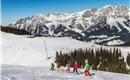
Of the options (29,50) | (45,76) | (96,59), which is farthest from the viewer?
(29,50)

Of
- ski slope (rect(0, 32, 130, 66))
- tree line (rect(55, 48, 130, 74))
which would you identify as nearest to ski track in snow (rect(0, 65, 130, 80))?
tree line (rect(55, 48, 130, 74))

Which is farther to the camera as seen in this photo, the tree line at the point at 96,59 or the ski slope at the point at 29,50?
the ski slope at the point at 29,50

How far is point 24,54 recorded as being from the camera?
123 meters

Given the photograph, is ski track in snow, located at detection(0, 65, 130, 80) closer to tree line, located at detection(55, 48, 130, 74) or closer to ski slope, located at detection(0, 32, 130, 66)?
tree line, located at detection(55, 48, 130, 74)

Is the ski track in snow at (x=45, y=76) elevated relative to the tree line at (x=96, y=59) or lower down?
elevated

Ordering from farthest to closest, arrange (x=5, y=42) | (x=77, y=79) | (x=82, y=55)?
(x=5, y=42), (x=82, y=55), (x=77, y=79)

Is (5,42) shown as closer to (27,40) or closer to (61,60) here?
(27,40)

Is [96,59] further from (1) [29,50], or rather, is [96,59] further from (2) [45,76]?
(2) [45,76]

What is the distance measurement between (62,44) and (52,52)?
26050 millimetres

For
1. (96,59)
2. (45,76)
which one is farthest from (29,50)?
(45,76)

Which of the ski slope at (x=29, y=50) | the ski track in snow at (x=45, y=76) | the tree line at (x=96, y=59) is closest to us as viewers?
the ski track in snow at (x=45, y=76)

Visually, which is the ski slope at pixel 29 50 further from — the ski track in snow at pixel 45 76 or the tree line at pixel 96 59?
the ski track in snow at pixel 45 76

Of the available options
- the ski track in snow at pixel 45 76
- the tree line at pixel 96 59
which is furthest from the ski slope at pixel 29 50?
the ski track in snow at pixel 45 76

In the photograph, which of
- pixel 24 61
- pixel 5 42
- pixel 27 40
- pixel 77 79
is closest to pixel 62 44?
pixel 27 40
